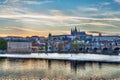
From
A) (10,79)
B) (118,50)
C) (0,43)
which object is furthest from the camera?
(0,43)

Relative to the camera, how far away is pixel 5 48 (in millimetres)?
195500

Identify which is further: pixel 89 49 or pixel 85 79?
pixel 89 49

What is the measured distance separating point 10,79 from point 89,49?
516 feet

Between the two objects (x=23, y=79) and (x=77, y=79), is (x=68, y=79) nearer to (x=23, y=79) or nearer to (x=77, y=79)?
Result: (x=77, y=79)

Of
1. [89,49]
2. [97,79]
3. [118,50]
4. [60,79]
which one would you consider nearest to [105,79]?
[97,79]

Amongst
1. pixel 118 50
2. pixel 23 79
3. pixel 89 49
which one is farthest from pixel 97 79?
pixel 89 49

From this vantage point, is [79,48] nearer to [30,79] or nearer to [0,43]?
[0,43]

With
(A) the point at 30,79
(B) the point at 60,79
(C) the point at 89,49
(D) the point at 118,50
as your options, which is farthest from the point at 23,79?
(C) the point at 89,49

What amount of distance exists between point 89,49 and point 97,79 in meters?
156

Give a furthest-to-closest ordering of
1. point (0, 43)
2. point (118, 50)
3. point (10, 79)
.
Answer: point (0, 43)
point (118, 50)
point (10, 79)

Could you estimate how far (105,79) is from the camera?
36.7 metres

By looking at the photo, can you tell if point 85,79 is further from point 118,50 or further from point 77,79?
point 118,50

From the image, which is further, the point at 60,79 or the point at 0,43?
the point at 0,43

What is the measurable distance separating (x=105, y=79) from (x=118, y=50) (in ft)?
437
